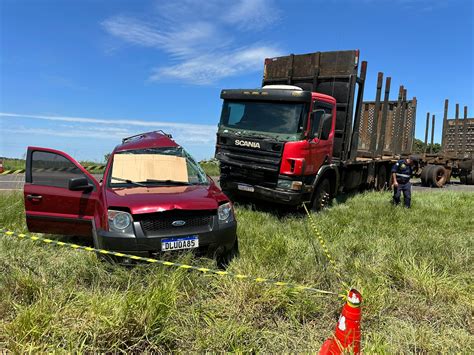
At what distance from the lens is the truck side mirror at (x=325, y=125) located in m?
7.06

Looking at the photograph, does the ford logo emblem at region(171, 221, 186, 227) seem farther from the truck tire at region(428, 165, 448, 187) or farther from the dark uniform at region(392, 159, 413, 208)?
the truck tire at region(428, 165, 448, 187)

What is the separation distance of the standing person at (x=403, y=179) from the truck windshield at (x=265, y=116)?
11.4 feet

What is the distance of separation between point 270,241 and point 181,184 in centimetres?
150

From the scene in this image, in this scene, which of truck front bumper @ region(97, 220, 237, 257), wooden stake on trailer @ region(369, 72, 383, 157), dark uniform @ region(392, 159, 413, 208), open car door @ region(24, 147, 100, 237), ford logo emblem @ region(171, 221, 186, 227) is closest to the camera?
truck front bumper @ region(97, 220, 237, 257)

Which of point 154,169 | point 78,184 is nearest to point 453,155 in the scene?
point 154,169

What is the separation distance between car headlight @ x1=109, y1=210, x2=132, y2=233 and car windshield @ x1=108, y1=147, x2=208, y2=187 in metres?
0.81

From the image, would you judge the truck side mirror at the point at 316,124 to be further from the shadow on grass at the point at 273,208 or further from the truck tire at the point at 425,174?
the truck tire at the point at 425,174

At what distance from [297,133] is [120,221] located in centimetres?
411

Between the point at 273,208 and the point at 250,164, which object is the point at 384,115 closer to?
the point at 273,208

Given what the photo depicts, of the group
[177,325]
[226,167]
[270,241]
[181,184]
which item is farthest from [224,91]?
[177,325]

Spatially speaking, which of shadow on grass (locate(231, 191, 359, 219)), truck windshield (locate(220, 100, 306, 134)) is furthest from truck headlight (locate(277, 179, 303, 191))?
truck windshield (locate(220, 100, 306, 134))

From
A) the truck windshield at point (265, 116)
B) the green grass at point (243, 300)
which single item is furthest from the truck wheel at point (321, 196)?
the green grass at point (243, 300)

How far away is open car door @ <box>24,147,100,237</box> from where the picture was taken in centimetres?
477

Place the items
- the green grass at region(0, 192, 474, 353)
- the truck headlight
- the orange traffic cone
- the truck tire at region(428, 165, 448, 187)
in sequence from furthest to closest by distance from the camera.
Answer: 1. the truck tire at region(428, 165, 448, 187)
2. the truck headlight
3. the green grass at region(0, 192, 474, 353)
4. the orange traffic cone
